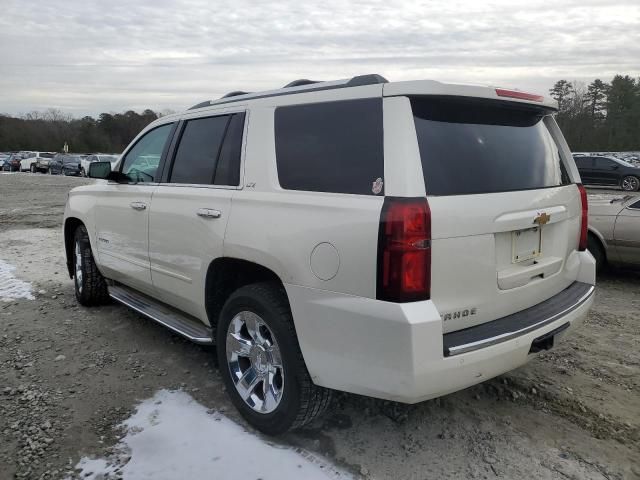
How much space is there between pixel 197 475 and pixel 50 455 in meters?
0.89

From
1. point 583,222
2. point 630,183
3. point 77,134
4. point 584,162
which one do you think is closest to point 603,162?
point 584,162

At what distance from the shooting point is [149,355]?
436 centimetres

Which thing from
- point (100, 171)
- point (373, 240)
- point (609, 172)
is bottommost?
point (609, 172)

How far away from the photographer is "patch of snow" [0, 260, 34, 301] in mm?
5977

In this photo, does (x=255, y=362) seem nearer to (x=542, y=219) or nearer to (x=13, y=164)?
(x=542, y=219)

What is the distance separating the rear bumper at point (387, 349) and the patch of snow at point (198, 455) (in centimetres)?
49

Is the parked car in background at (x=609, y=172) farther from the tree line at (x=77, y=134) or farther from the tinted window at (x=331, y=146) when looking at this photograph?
the tree line at (x=77, y=134)

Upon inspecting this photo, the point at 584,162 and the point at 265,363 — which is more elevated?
the point at 584,162

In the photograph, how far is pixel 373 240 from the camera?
246 cm

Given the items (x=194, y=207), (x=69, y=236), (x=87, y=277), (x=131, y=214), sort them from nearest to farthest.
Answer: (x=194, y=207), (x=131, y=214), (x=87, y=277), (x=69, y=236)

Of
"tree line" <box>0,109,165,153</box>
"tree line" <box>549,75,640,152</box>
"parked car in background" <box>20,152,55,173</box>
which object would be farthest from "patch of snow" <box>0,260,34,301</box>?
"tree line" <box>0,109,165,153</box>

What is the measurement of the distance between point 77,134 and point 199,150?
80485 millimetres

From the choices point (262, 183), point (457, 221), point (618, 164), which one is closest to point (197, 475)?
point (262, 183)

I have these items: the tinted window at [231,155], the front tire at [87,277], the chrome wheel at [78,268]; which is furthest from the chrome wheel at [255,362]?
the chrome wheel at [78,268]
